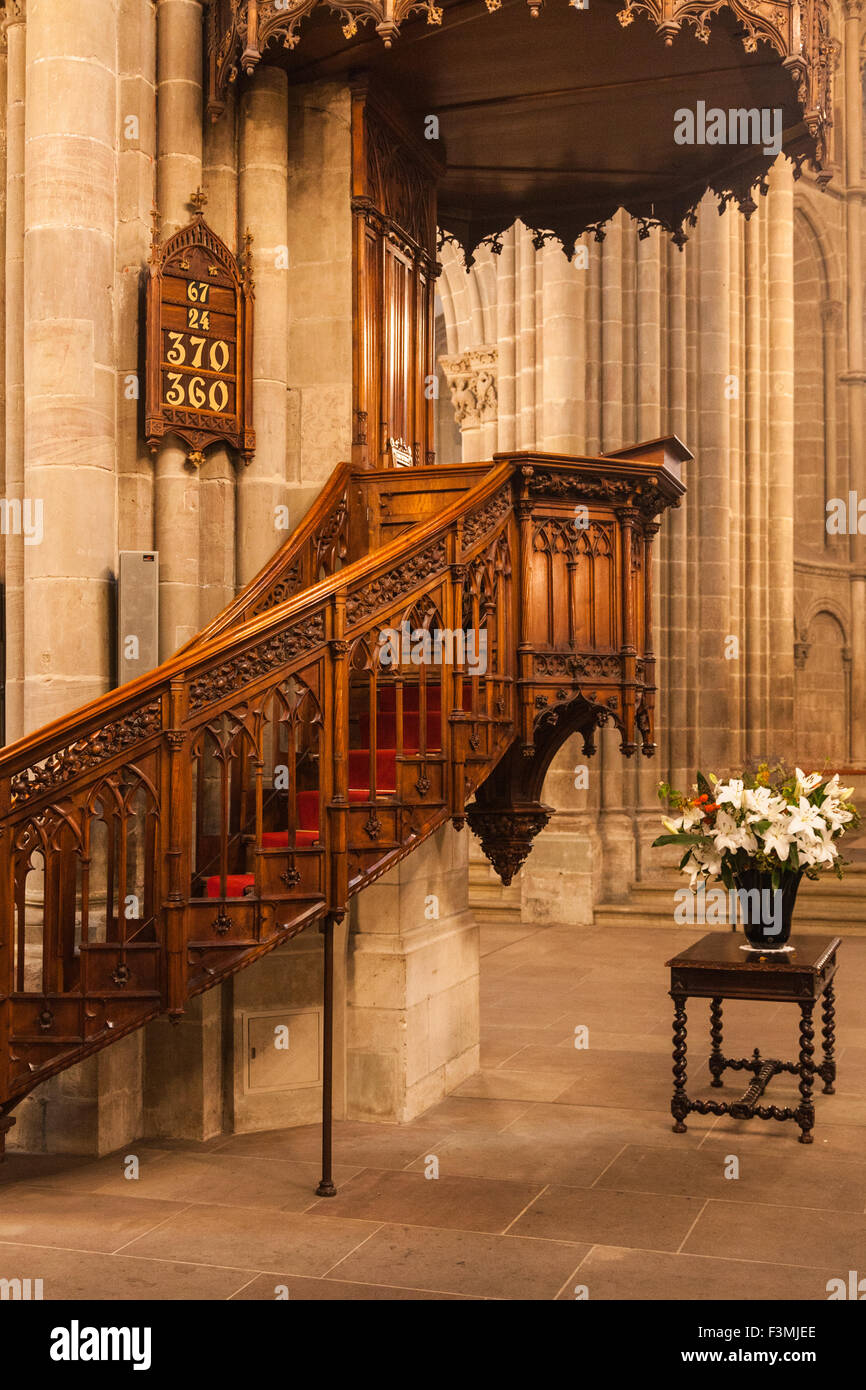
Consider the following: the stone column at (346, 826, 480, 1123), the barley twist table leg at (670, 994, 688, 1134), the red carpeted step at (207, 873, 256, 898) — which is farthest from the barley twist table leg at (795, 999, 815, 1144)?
the red carpeted step at (207, 873, 256, 898)

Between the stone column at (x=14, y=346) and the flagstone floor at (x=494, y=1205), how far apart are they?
2.07 m

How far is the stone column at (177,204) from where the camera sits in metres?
6.25

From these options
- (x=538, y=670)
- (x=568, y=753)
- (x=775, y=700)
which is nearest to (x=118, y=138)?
(x=538, y=670)

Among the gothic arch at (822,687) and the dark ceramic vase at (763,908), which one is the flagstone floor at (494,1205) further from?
the gothic arch at (822,687)

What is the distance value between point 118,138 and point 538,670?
2918 mm

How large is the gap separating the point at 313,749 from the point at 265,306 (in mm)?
2001

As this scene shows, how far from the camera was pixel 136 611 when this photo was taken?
5934 mm

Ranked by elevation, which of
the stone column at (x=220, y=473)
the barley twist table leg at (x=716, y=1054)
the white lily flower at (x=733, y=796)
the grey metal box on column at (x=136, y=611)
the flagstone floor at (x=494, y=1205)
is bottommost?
the flagstone floor at (x=494, y=1205)

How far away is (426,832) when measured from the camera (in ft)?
17.9

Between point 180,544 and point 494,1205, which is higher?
point 180,544

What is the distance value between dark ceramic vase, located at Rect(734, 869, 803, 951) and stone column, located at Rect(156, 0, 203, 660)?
2620 mm

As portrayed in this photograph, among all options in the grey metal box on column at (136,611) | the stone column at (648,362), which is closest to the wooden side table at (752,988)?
the grey metal box on column at (136,611)

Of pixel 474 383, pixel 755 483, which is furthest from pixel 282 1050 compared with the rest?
pixel 755 483

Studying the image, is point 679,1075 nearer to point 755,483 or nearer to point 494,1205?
point 494,1205
